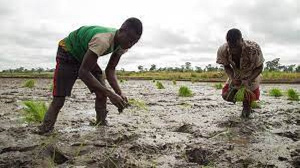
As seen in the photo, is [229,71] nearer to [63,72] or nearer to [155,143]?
[155,143]

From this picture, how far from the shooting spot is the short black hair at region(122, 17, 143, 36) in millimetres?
3277

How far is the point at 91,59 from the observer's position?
130 inches

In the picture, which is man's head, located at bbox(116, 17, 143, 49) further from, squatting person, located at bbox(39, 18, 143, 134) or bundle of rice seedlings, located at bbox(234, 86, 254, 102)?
bundle of rice seedlings, located at bbox(234, 86, 254, 102)

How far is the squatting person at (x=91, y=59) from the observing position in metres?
3.32

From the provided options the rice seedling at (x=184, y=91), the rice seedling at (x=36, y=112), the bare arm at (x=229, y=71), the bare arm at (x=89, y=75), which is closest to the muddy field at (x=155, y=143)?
the rice seedling at (x=36, y=112)

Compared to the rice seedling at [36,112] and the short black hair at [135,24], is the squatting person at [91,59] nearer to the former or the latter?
the short black hair at [135,24]

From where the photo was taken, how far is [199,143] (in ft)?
11.9

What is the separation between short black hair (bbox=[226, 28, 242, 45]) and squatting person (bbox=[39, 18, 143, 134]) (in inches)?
61.4

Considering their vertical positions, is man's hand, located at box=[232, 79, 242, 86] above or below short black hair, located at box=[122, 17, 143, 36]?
below

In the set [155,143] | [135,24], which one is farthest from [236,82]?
[135,24]

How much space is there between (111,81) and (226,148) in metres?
1.61

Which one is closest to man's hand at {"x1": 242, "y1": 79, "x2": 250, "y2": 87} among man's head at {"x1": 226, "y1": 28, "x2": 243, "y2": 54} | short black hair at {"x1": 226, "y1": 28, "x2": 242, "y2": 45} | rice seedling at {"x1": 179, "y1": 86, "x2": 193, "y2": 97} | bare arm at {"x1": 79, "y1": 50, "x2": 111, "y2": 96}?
man's head at {"x1": 226, "y1": 28, "x2": 243, "y2": 54}

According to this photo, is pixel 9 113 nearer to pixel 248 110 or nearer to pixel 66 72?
pixel 66 72

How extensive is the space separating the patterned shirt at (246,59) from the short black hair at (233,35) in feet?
1.23
